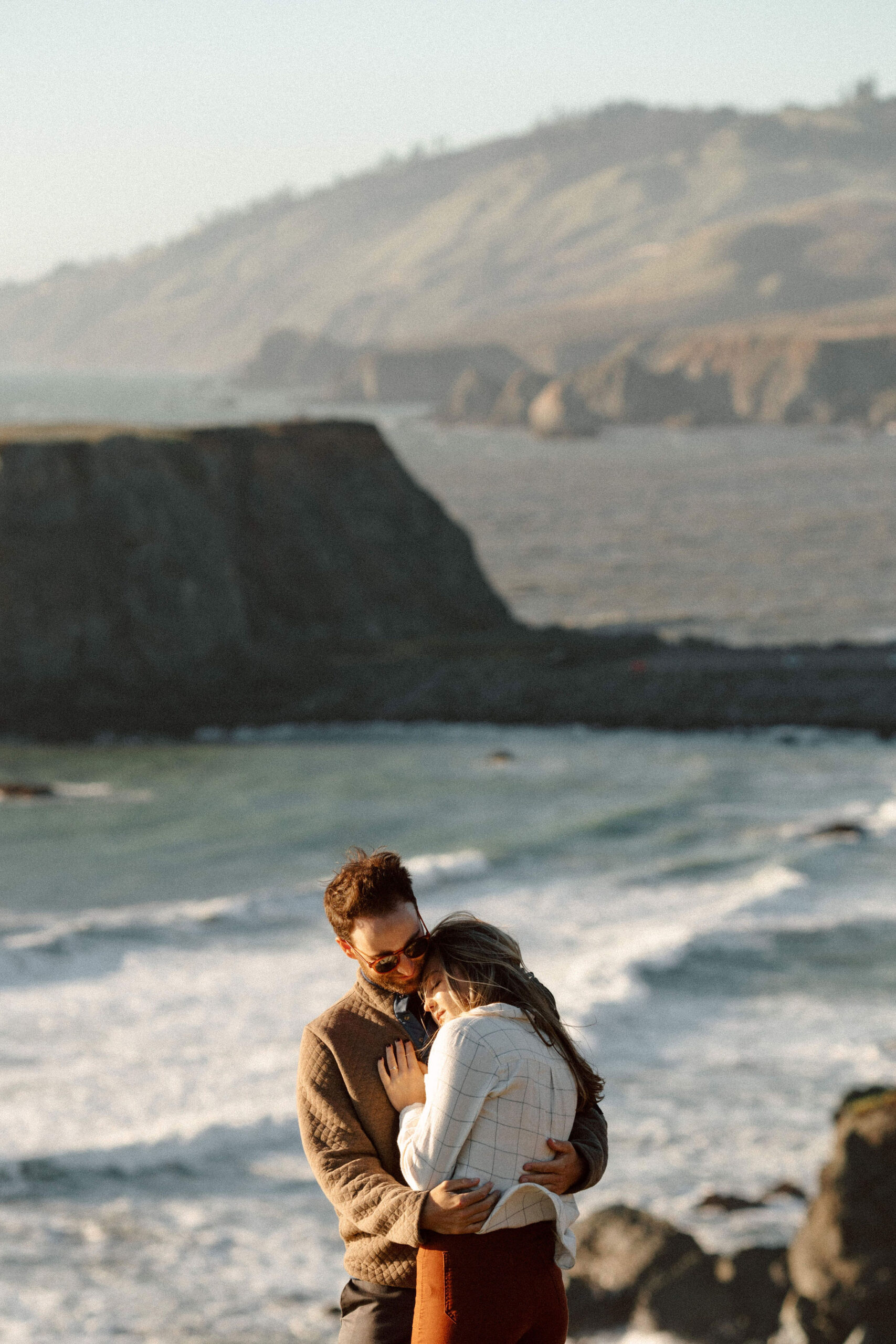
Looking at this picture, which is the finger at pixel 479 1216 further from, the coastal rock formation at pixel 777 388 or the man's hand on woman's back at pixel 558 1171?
the coastal rock formation at pixel 777 388

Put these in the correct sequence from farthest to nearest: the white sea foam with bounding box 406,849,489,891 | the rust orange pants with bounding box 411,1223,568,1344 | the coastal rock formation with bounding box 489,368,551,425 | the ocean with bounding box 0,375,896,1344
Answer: the coastal rock formation with bounding box 489,368,551,425 → the white sea foam with bounding box 406,849,489,891 → the ocean with bounding box 0,375,896,1344 → the rust orange pants with bounding box 411,1223,568,1344

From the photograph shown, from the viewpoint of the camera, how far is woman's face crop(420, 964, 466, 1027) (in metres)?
4.02

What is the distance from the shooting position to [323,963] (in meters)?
21.9

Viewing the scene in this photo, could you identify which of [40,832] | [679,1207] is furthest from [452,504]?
[679,1207]

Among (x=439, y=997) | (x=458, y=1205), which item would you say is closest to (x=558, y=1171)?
(x=458, y=1205)

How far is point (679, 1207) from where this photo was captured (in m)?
14.1

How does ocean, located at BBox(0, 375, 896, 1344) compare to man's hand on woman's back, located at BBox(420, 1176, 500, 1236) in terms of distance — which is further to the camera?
ocean, located at BBox(0, 375, 896, 1344)

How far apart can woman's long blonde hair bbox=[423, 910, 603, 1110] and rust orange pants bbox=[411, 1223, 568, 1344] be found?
1.36 feet

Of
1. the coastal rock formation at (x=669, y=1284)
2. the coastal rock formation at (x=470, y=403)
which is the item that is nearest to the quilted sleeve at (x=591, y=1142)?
the coastal rock formation at (x=669, y=1284)

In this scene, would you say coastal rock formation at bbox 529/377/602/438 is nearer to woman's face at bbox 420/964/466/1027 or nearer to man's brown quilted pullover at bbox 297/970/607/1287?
man's brown quilted pullover at bbox 297/970/607/1287

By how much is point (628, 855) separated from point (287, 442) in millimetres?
26284

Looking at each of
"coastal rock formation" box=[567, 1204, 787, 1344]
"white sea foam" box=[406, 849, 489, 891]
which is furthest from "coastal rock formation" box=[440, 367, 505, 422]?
"coastal rock formation" box=[567, 1204, 787, 1344]

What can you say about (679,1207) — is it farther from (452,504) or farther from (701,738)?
(452,504)

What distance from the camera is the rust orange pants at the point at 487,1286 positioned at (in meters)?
3.95
